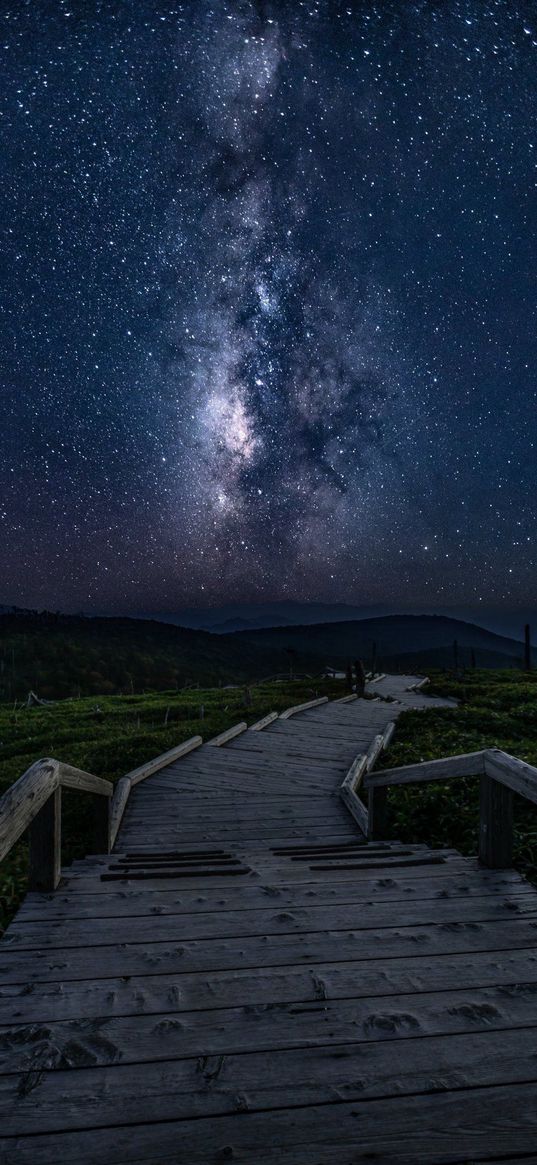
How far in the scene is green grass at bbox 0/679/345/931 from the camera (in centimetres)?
745

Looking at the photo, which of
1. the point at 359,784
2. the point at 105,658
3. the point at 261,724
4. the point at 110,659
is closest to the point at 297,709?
the point at 261,724

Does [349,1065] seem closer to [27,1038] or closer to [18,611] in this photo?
[27,1038]

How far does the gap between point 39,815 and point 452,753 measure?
8.18 meters

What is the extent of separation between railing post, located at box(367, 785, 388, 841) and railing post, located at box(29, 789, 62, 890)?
11.6 feet

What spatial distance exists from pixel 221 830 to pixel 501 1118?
4971 mm

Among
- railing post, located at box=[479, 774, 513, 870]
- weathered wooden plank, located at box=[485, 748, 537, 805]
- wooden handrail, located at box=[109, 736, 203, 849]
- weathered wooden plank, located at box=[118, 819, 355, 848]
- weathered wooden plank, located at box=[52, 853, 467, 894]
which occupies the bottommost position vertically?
weathered wooden plank, located at box=[118, 819, 355, 848]

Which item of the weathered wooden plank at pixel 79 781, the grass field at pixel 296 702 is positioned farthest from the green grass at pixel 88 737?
the weathered wooden plank at pixel 79 781

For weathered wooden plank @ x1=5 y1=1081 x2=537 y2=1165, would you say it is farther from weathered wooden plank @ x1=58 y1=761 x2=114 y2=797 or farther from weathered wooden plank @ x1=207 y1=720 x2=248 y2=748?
weathered wooden plank @ x1=207 y1=720 x2=248 y2=748

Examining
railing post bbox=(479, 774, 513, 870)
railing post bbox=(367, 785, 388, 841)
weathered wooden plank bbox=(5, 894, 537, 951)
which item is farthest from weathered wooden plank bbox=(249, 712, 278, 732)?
weathered wooden plank bbox=(5, 894, 537, 951)

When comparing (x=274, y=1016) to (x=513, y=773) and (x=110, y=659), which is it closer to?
(x=513, y=773)

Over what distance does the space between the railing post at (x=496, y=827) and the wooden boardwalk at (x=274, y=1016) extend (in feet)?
0.35

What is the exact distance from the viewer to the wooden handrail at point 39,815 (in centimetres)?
281

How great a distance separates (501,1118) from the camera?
1.66 meters

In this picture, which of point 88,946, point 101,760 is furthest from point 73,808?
point 88,946
